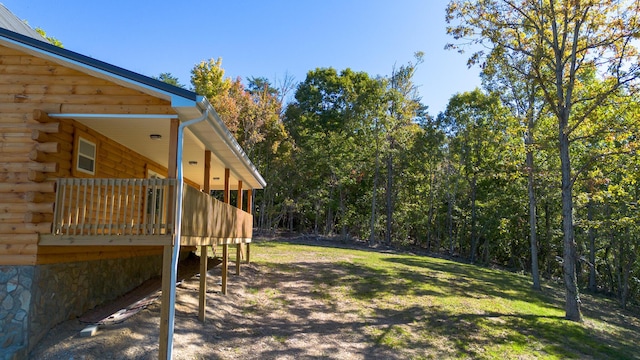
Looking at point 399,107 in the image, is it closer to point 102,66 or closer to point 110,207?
point 102,66

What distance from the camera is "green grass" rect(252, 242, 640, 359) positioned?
9.32 metres

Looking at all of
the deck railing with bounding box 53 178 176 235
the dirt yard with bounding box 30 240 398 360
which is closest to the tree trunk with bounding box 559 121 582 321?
the dirt yard with bounding box 30 240 398 360

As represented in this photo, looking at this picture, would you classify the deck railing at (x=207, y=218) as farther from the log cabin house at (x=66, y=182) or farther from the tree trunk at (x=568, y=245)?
the tree trunk at (x=568, y=245)

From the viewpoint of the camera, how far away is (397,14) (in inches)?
651

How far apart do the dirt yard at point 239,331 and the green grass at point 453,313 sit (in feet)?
1.29

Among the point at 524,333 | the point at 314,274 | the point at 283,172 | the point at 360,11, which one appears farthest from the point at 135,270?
the point at 283,172

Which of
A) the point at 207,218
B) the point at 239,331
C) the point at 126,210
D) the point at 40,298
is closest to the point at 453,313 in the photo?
the point at 239,331

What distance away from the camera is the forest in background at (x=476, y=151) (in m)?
13.5

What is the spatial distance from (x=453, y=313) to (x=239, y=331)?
596 cm

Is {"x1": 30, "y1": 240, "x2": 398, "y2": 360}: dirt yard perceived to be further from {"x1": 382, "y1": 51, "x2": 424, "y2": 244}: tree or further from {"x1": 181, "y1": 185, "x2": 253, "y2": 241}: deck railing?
{"x1": 382, "y1": 51, "x2": 424, "y2": 244}: tree

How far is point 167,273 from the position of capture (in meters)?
6.41

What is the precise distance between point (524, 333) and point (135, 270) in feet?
32.2

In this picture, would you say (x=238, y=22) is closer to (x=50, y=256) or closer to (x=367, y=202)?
(x=50, y=256)

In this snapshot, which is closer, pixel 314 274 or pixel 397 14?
pixel 314 274
